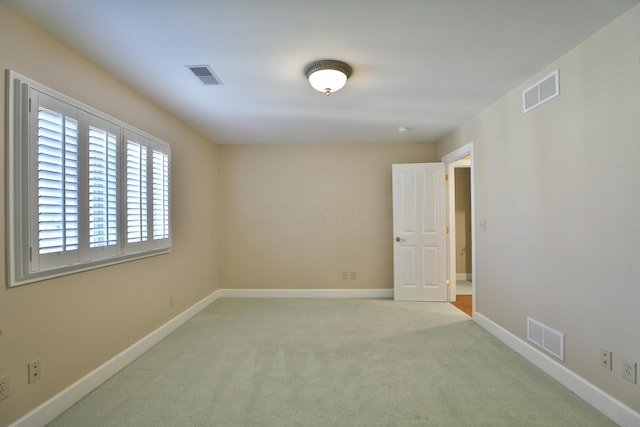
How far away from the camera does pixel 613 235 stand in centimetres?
199

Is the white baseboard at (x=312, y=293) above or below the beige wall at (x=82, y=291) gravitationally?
below

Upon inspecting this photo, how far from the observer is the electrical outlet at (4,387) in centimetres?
173

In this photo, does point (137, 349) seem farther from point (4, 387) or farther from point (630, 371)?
point (630, 371)

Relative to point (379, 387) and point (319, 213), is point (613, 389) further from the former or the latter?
point (319, 213)

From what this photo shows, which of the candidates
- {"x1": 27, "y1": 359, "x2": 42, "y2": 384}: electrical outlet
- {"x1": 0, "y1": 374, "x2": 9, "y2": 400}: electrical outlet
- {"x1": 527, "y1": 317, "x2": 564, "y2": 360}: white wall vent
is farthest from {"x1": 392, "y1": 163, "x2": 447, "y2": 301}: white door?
{"x1": 0, "y1": 374, "x2": 9, "y2": 400}: electrical outlet

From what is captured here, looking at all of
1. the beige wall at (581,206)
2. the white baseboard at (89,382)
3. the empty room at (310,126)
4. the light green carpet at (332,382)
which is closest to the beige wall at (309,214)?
the empty room at (310,126)

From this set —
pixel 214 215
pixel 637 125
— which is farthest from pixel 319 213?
pixel 637 125

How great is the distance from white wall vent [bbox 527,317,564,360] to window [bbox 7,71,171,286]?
363cm

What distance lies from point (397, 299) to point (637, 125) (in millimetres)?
3573

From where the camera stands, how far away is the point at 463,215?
650 centimetres

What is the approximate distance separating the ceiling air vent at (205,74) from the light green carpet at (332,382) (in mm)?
2488

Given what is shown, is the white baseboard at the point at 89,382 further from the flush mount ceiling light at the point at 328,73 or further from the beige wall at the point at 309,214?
the flush mount ceiling light at the point at 328,73

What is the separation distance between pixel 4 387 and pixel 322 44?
2817 millimetres

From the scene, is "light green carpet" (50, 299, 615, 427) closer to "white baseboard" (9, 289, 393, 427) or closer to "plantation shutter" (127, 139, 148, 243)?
"white baseboard" (9, 289, 393, 427)
